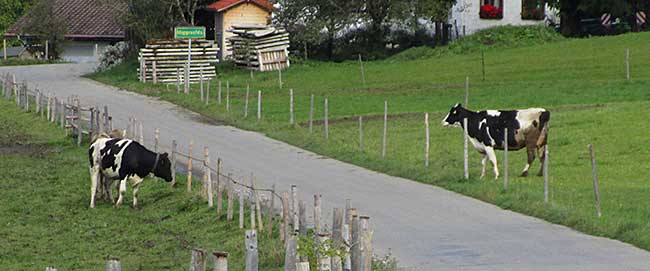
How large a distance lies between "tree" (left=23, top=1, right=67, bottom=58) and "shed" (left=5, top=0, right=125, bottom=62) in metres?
0.92

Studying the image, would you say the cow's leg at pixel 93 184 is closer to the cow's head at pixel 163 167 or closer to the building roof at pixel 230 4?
the cow's head at pixel 163 167

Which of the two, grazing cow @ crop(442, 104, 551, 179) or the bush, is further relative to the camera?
the bush

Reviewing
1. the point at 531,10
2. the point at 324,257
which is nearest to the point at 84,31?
the point at 531,10

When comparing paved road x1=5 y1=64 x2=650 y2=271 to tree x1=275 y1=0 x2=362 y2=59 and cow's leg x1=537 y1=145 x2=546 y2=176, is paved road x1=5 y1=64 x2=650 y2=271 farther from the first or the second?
tree x1=275 y1=0 x2=362 y2=59

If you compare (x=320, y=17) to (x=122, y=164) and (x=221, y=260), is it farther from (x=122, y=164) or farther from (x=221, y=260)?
(x=221, y=260)

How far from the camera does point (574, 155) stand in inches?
1303

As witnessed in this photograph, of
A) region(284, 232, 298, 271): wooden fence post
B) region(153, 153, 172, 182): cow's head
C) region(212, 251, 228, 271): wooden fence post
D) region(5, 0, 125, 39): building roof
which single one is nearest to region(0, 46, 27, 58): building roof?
region(5, 0, 125, 39): building roof

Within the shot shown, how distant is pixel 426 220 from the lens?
2392cm

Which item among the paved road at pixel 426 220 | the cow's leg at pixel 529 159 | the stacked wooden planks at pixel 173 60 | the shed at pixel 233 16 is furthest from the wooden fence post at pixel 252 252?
the shed at pixel 233 16

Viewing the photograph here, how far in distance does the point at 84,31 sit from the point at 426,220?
70.5 metres

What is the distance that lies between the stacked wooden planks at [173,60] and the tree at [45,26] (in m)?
27.9

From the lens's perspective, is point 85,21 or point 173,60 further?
point 85,21

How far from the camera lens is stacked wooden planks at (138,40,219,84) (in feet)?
199

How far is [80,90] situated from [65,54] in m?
34.7
